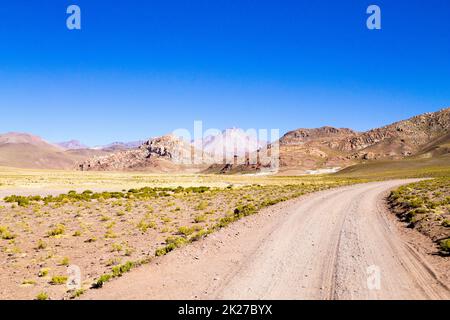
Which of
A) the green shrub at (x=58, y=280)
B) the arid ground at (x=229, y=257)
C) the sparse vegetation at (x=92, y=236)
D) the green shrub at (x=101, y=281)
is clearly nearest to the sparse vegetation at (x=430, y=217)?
the arid ground at (x=229, y=257)

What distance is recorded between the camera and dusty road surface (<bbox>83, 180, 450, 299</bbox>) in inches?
412

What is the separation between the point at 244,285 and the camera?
35.9ft

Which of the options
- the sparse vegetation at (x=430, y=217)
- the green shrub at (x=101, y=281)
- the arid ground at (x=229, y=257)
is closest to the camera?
the arid ground at (x=229, y=257)

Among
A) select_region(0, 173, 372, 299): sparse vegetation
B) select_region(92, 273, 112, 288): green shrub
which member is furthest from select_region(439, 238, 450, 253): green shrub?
select_region(92, 273, 112, 288): green shrub

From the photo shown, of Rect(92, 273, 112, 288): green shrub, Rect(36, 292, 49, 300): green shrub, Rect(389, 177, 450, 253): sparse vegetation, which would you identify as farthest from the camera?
Rect(389, 177, 450, 253): sparse vegetation

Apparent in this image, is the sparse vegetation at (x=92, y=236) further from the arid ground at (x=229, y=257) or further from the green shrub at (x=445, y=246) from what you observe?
the green shrub at (x=445, y=246)

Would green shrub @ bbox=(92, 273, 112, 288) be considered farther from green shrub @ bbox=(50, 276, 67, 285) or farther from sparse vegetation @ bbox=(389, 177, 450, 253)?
sparse vegetation @ bbox=(389, 177, 450, 253)

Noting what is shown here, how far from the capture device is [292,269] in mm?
12508

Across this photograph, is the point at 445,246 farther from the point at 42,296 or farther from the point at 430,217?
the point at 42,296

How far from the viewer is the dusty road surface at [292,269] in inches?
412

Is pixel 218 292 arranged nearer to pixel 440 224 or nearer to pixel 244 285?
pixel 244 285

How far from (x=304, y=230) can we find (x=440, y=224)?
7221mm

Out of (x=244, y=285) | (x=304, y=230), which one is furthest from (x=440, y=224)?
(x=244, y=285)

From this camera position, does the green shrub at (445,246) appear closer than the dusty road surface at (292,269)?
No
